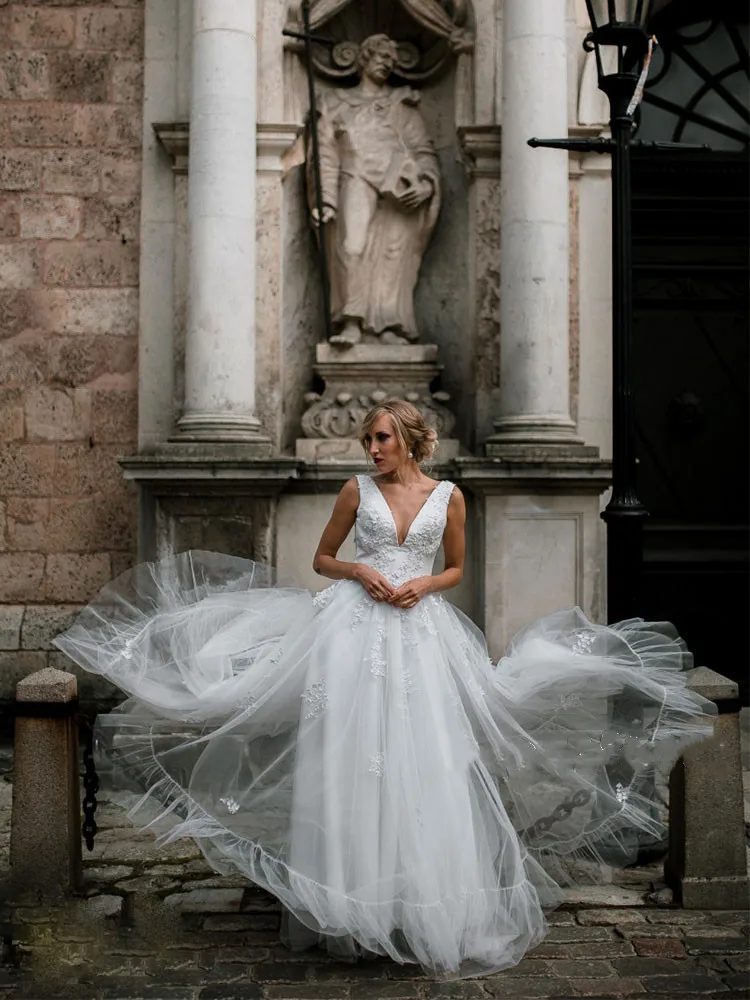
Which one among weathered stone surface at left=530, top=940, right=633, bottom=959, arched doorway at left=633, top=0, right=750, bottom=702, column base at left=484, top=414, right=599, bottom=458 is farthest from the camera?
arched doorway at left=633, top=0, right=750, bottom=702

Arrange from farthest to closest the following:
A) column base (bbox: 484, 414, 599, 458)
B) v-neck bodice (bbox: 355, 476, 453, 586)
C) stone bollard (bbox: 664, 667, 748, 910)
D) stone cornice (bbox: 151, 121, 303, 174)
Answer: stone cornice (bbox: 151, 121, 303, 174), column base (bbox: 484, 414, 599, 458), stone bollard (bbox: 664, 667, 748, 910), v-neck bodice (bbox: 355, 476, 453, 586)

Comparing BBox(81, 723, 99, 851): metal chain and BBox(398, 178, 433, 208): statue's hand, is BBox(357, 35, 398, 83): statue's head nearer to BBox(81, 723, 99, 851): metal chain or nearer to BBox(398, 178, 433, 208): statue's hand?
BBox(398, 178, 433, 208): statue's hand

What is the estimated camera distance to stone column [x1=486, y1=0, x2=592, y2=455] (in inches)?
298

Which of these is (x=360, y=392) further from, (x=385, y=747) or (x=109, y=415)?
(x=385, y=747)

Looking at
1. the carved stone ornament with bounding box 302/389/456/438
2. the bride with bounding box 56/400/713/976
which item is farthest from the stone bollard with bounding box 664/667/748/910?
the carved stone ornament with bounding box 302/389/456/438

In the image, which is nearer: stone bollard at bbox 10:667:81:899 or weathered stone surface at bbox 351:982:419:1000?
weathered stone surface at bbox 351:982:419:1000

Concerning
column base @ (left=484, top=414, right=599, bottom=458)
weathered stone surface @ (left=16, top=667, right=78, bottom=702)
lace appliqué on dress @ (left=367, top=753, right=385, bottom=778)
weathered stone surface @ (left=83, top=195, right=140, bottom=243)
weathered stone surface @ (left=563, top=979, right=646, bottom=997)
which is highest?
weathered stone surface @ (left=83, top=195, right=140, bottom=243)

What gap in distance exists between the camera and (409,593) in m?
4.25

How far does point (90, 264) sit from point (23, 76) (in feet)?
4.57

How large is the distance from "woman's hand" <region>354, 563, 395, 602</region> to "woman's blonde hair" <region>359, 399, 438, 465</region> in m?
0.46

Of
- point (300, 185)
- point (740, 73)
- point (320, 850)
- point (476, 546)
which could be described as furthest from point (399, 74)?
point (320, 850)

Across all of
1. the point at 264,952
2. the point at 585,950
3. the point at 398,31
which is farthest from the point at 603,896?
the point at 398,31

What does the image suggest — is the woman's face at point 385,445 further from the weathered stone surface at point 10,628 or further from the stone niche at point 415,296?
the weathered stone surface at point 10,628

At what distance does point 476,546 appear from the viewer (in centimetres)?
770
